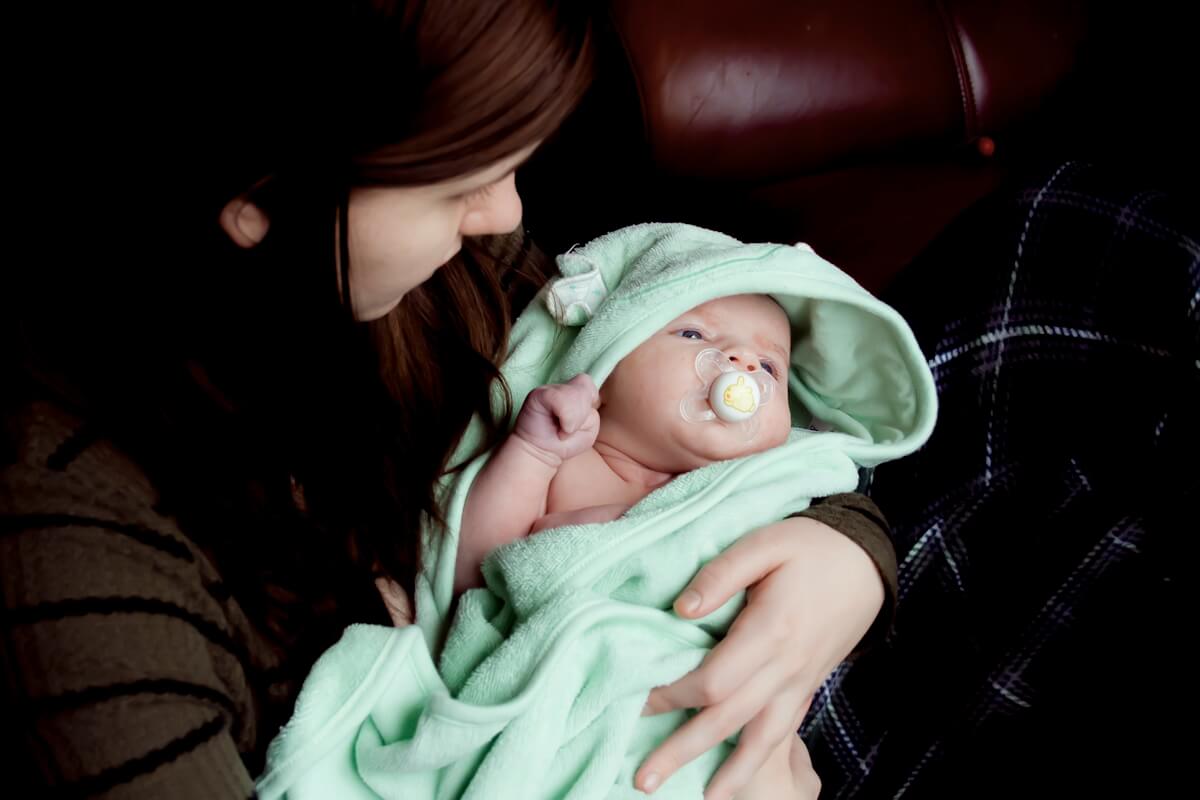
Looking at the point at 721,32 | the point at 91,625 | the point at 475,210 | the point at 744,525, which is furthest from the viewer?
the point at 721,32

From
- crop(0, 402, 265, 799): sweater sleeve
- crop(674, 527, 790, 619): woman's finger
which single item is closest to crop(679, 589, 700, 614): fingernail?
crop(674, 527, 790, 619): woman's finger

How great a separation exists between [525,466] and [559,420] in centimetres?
6

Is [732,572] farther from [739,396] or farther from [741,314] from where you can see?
[741,314]

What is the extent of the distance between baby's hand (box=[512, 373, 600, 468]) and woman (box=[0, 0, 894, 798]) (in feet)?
0.56

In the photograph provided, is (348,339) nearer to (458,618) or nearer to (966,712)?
(458,618)

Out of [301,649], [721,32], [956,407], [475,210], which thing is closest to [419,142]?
[475,210]

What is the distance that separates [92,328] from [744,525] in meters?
0.59

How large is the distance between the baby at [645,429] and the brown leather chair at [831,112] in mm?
397

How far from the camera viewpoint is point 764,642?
85cm

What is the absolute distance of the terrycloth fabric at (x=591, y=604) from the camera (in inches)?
31.9

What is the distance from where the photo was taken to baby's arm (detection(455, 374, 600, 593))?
958 mm

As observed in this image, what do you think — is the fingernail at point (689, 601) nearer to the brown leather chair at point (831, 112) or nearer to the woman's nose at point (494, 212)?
the woman's nose at point (494, 212)

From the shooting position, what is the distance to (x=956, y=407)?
111 cm

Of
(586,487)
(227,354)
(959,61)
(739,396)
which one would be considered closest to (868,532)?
(739,396)
